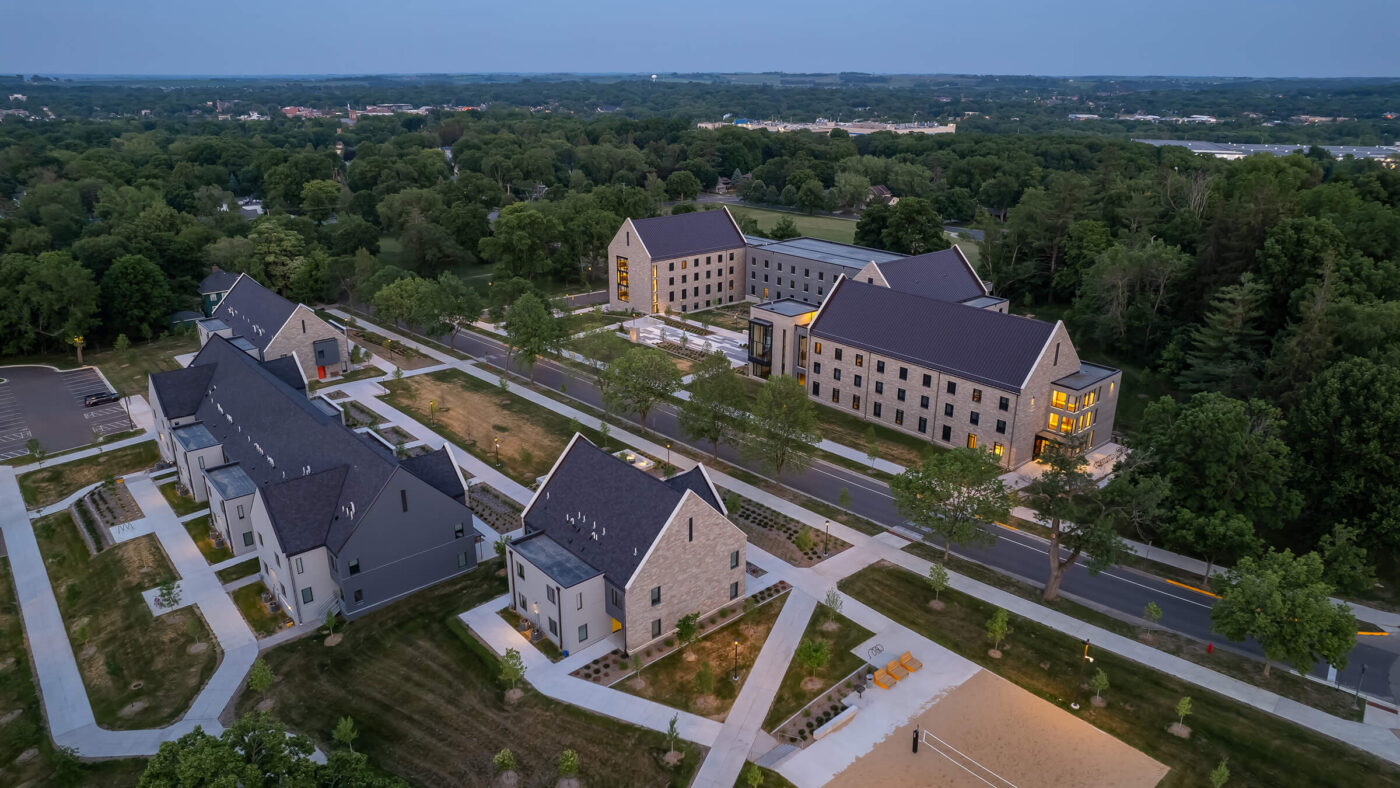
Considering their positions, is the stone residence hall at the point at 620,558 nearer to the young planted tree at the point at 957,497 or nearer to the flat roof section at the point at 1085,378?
the young planted tree at the point at 957,497

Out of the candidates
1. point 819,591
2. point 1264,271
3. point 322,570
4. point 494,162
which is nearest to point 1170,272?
point 1264,271

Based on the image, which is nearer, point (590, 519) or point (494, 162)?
point (590, 519)

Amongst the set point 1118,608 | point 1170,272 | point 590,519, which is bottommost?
point 1118,608

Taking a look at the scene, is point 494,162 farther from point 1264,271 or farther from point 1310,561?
point 1310,561

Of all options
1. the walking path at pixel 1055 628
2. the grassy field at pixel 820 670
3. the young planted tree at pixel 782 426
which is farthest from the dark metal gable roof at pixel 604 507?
the young planted tree at pixel 782 426

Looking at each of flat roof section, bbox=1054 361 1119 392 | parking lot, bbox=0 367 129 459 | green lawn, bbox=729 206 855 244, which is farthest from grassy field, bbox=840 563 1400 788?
green lawn, bbox=729 206 855 244

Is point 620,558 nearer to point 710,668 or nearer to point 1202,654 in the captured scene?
point 710,668

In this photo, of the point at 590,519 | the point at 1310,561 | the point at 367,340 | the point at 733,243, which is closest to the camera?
the point at 1310,561

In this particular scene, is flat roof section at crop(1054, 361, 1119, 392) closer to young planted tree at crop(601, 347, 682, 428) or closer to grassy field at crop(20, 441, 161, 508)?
young planted tree at crop(601, 347, 682, 428)
